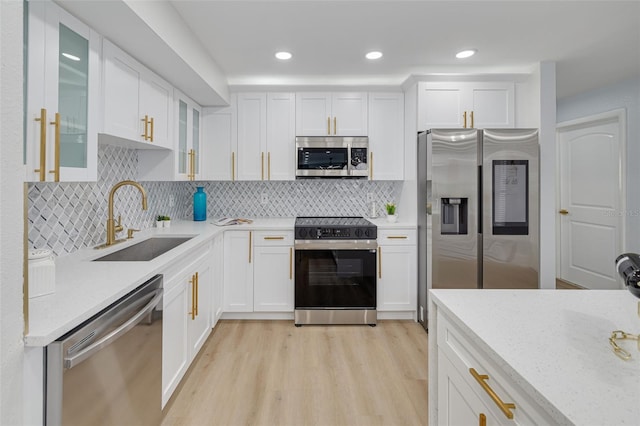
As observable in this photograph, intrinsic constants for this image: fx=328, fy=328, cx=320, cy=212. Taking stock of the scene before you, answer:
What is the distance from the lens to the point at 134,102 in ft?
6.55

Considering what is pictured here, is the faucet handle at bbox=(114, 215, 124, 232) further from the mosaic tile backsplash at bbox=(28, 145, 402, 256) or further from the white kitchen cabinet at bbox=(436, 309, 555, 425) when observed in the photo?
the white kitchen cabinet at bbox=(436, 309, 555, 425)

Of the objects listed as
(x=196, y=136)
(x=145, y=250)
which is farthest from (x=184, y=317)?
(x=196, y=136)

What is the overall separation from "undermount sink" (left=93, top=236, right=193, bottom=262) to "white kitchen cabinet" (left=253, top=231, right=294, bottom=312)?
2.50 feet

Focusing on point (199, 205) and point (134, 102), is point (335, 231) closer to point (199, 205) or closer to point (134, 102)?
point (199, 205)

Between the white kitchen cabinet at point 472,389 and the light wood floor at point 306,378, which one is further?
the light wood floor at point 306,378

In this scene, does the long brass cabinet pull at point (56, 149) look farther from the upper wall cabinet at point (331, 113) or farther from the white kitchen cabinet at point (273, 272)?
the upper wall cabinet at point (331, 113)

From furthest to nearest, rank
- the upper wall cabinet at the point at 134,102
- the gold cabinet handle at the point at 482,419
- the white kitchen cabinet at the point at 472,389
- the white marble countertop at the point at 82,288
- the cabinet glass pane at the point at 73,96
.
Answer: the upper wall cabinet at the point at 134,102
the cabinet glass pane at the point at 73,96
the white marble countertop at the point at 82,288
the gold cabinet handle at the point at 482,419
the white kitchen cabinet at the point at 472,389

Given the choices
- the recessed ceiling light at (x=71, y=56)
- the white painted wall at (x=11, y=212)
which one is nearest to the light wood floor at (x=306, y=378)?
the white painted wall at (x=11, y=212)

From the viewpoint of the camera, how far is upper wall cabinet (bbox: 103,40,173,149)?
1.73 m

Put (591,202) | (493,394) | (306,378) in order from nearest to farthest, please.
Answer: (493,394), (306,378), (591,202)

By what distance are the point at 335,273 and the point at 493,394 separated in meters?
2.25

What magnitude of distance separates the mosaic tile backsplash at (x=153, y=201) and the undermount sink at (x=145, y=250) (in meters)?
0.21

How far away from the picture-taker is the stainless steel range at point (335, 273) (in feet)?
9.98

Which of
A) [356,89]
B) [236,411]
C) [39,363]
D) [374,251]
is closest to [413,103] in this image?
[356,89]
